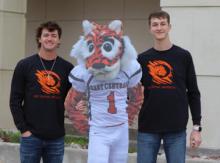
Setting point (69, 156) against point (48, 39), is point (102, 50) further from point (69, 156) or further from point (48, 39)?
point (69, 156)


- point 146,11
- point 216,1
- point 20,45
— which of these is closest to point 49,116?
point 216,1

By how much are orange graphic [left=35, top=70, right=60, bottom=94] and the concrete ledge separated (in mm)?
2651

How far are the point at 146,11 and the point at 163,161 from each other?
5.06 m

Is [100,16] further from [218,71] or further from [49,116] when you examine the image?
[49,116]

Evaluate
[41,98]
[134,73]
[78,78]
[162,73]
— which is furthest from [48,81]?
[162,73]

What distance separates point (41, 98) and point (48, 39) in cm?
56

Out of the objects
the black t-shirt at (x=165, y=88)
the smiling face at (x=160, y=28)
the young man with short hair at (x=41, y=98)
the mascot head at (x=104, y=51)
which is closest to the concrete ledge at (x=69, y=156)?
the black t-shirt at (x=165, y=88)

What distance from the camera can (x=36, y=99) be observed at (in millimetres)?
5051

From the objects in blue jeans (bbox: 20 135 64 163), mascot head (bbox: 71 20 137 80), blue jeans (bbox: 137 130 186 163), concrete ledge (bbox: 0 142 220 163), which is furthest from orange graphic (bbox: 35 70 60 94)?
concrete ledge (bbox: 0 142 220 163)

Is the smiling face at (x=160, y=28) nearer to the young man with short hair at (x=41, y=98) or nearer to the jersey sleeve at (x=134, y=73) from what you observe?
the jersey sleeve at (x=134, y=73)

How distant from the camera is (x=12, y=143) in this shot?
26.5 ft

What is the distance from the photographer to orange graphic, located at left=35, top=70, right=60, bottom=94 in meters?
5.06


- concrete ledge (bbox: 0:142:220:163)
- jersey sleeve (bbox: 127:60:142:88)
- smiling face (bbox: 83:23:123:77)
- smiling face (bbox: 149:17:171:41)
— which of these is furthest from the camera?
concrete ledge (bbox: 0:142:220:163)

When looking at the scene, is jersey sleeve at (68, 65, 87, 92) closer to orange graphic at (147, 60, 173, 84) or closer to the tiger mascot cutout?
the tiger mascot cutout
